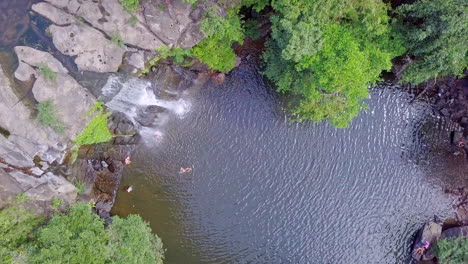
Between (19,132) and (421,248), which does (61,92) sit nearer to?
(19,132)

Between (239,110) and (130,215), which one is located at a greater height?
(239,110)

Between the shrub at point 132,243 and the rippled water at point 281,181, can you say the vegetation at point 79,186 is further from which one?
the shrub at point 132,243

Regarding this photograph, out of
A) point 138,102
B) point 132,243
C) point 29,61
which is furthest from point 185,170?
point 29,61

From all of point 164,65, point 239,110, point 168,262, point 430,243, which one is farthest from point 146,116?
point 430,243

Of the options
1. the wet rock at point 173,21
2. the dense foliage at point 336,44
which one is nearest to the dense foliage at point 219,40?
the wet rock at point 173,21

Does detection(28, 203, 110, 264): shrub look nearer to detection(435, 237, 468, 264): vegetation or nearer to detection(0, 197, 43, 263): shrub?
detection(0, 197, 43, 263): shrub

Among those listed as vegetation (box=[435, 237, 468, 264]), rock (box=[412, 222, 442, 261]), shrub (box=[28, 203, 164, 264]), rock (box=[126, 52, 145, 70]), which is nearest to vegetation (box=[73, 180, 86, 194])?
shrub (box=[28, 203, 164, 264])

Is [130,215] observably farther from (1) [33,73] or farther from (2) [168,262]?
(1) [33,73]
